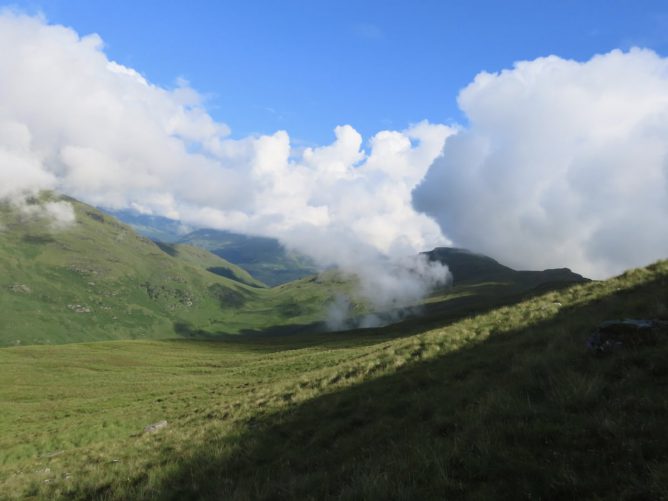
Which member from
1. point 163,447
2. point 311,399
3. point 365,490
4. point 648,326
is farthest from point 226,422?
point 648,326

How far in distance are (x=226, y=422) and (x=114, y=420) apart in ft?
79.7

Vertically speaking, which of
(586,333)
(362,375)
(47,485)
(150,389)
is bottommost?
(150,389)

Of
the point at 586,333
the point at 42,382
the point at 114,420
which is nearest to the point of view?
the point at 586,333

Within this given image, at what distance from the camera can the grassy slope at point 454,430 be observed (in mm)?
6707

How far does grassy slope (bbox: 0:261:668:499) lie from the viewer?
671 cm

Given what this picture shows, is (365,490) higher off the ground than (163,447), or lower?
higher

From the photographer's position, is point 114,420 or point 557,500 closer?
point 557,500

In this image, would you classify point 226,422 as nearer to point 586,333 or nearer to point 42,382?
point 586,333

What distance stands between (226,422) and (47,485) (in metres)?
7.01

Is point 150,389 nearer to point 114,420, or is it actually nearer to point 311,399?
point 114,420

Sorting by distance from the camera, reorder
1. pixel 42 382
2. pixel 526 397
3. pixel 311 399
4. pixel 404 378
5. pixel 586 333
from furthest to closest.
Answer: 1. pixel 42 382
2. pixel 311 399
3. pixel 404 378
4. pixel 586 333
5. pixel 526 397

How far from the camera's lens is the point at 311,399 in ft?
60.1

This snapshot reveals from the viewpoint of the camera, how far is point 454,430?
9.50 metres

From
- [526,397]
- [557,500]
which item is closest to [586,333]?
[526,397]
